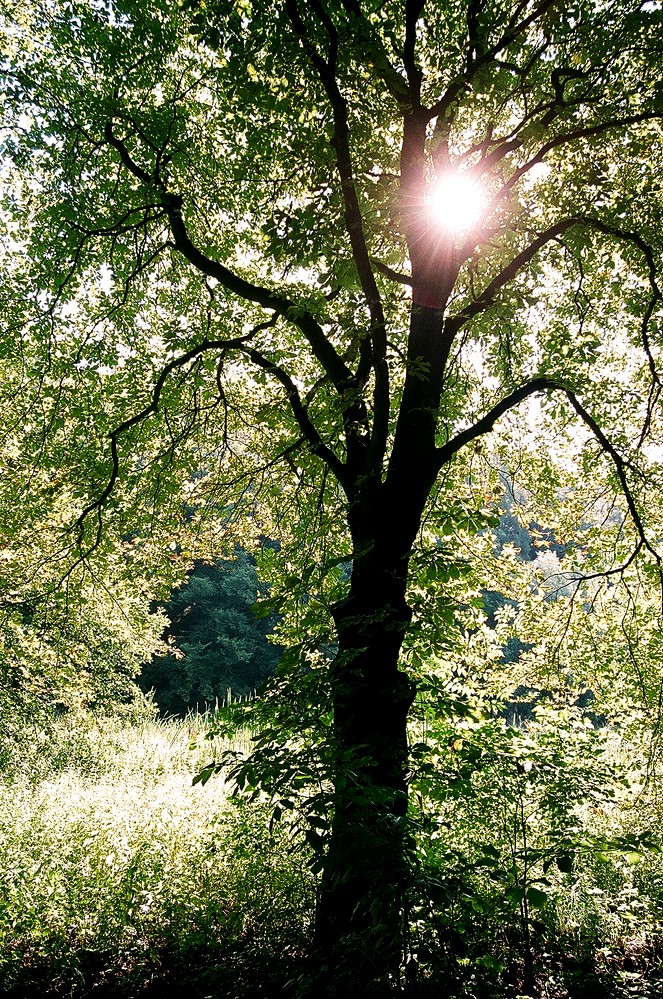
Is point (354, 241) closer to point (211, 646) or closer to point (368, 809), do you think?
point (368, 809)

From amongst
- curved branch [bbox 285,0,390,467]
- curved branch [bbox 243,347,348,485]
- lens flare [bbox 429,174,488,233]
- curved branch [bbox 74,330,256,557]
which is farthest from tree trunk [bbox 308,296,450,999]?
curved branch [bbox 74,330,256,557]

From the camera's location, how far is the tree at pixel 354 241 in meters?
4.09

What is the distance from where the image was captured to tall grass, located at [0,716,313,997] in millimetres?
4359

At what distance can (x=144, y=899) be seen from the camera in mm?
4949

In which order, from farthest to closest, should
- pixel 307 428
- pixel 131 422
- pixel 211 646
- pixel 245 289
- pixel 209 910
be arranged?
1. pixel 211 646
2. pixel 131 422
3. pixel 307 428
4. pixel 245 289
5. pixel 209 910

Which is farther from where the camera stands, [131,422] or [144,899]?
[131,422]

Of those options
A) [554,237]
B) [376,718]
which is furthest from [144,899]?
[554,237]

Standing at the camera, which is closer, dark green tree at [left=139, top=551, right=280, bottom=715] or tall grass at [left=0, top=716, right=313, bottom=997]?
tall grass at [left=0, top=716, right=313, bottom=997]

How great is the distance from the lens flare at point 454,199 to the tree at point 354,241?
0.03 m

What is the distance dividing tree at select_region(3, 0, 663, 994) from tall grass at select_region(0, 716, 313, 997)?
1258 mm

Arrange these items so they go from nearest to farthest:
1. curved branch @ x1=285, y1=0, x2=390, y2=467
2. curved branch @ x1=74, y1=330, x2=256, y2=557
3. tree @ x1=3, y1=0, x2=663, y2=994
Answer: curved branch @ x1=285, y1=0, x2=390, y2=467 → tree @ x1=3, y1=0, x2=663, y2=994 → curved branch @ x1=74, y1=330, x2=256, y2=557

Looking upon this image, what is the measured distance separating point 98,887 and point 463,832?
9.57 feet

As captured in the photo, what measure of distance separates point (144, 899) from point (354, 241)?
526 cm

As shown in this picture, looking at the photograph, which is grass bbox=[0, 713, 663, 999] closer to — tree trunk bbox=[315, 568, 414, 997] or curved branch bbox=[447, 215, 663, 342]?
tree trunk bbox=[315, 568, 414, 997]
